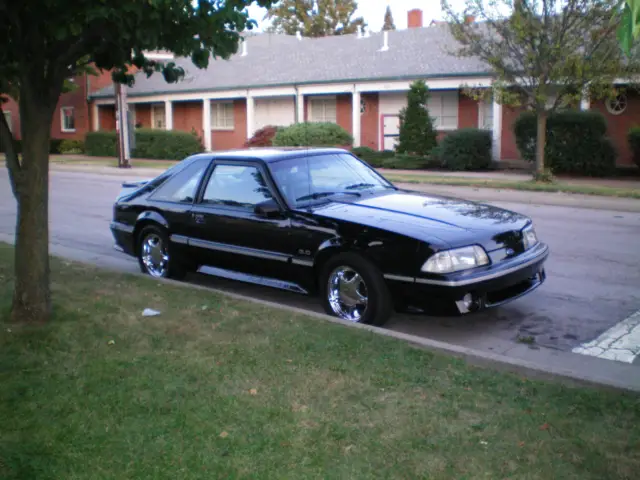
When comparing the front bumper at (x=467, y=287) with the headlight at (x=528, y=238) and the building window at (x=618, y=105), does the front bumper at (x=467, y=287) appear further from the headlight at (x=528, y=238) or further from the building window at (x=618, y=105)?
the building window at (x=618, y=105)

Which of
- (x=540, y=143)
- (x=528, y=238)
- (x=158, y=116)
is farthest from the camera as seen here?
(x=158, y=116)

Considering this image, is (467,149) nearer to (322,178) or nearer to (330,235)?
(322,178)

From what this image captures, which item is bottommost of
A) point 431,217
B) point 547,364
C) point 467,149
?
point 547,364

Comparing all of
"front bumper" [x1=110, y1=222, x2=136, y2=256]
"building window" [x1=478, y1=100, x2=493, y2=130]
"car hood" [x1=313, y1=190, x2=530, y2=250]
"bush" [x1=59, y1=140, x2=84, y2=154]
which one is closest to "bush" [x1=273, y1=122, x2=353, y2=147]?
"building window" [x1=478, y1=100, x2=493, y2=130]

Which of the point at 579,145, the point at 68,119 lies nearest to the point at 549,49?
the point at 579,145

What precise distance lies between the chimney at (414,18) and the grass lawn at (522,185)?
21.0 m

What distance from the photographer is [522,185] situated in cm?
1897

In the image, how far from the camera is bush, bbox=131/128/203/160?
34.6 metres

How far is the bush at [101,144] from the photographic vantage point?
38875 millimetres

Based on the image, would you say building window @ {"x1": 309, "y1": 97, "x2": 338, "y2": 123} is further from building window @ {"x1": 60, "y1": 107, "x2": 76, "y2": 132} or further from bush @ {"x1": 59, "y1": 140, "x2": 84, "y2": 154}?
building window @ {"x1": 60, "y1": 107, "x2": 76, "y2": 132}

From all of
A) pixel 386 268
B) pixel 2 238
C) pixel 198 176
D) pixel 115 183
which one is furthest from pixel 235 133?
pixel 386 268

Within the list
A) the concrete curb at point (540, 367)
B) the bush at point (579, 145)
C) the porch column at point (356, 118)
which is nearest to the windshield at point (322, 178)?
the concrete curb at point (540, 367)

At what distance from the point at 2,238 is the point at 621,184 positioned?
15.4 m

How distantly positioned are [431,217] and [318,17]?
196 ft
